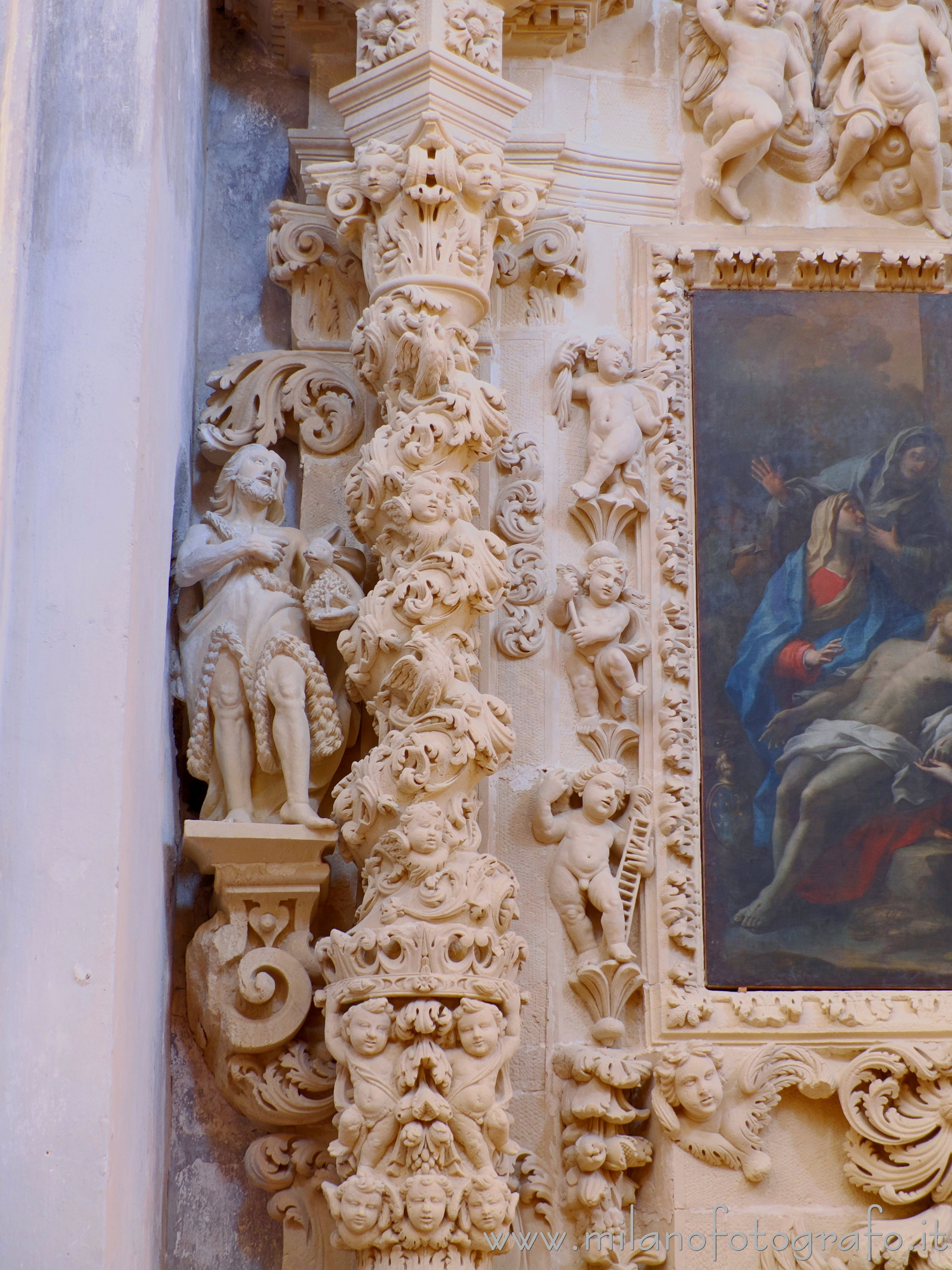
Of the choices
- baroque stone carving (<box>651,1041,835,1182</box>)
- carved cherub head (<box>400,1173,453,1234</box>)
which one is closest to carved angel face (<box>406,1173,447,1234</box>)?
carved cherub head (<box>400,1173,453,1234</box>)

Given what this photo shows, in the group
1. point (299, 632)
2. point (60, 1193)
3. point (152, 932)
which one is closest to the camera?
point (60, 1193)

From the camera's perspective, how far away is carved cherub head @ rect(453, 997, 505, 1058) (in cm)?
451

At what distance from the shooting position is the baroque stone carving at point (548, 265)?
5723mm

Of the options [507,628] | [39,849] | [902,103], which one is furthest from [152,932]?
[902,103]

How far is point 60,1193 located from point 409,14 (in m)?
3.50

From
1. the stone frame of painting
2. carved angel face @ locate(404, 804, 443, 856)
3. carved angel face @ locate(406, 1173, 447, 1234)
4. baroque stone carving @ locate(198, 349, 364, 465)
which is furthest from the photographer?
baroque stone carving @ locate(198, 349, 364, 465)

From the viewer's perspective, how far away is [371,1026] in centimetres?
450

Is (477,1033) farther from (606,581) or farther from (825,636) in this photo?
(825,636)

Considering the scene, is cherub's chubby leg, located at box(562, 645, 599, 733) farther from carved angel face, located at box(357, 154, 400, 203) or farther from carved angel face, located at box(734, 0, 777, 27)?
carved angel face, located at box(734, 0, 777, 27)

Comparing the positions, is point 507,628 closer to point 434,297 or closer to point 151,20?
point 434,297

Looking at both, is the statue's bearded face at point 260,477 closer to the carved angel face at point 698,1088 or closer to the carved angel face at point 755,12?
the carved angel face at point 698,1088

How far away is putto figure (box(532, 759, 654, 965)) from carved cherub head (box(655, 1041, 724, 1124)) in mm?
309

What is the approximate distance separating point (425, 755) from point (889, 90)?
2787 mm

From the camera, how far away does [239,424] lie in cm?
549
